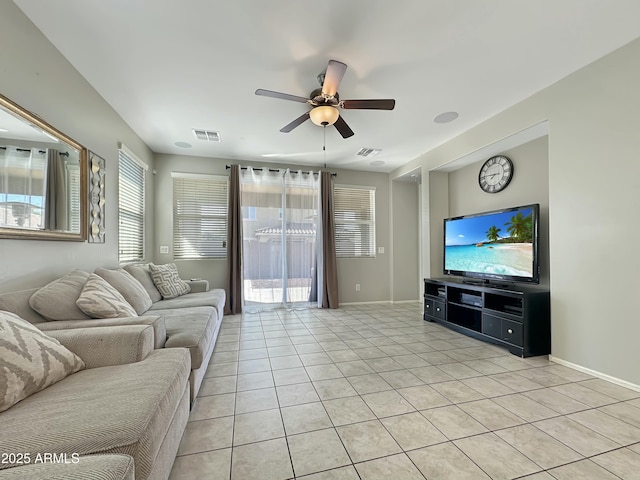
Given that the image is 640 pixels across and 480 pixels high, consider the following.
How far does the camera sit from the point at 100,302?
1891mm

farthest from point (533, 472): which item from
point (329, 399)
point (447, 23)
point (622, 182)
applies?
point (447, 23)

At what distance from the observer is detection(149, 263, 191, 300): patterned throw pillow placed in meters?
3.36

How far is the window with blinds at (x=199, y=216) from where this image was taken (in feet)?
15.4

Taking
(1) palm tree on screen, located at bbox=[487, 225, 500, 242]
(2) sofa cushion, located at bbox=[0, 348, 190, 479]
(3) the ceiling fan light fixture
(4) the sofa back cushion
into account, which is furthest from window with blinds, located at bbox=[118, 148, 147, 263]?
(1) palm tree on screen, located at bbox=[487, 225, 500, 242]

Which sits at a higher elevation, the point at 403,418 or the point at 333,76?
the point at 333,76

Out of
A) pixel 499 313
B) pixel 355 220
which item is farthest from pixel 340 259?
pixel 499 313

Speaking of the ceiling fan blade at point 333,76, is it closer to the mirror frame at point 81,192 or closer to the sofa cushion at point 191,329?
the mirror frame at point 81,192

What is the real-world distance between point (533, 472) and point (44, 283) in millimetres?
3278

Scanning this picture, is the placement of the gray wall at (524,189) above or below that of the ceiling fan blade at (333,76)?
below

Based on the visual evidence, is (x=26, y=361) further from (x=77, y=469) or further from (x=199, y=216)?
(x=199, y=216)

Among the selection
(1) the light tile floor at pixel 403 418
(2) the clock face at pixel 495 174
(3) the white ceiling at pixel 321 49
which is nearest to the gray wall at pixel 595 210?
(3) the white ceiling at pixel 321 49

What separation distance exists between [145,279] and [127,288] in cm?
79

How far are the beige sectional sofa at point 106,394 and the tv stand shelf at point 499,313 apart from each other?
2983mm

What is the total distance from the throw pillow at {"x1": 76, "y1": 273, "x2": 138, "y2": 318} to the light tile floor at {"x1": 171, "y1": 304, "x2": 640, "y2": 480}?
2.86ft
